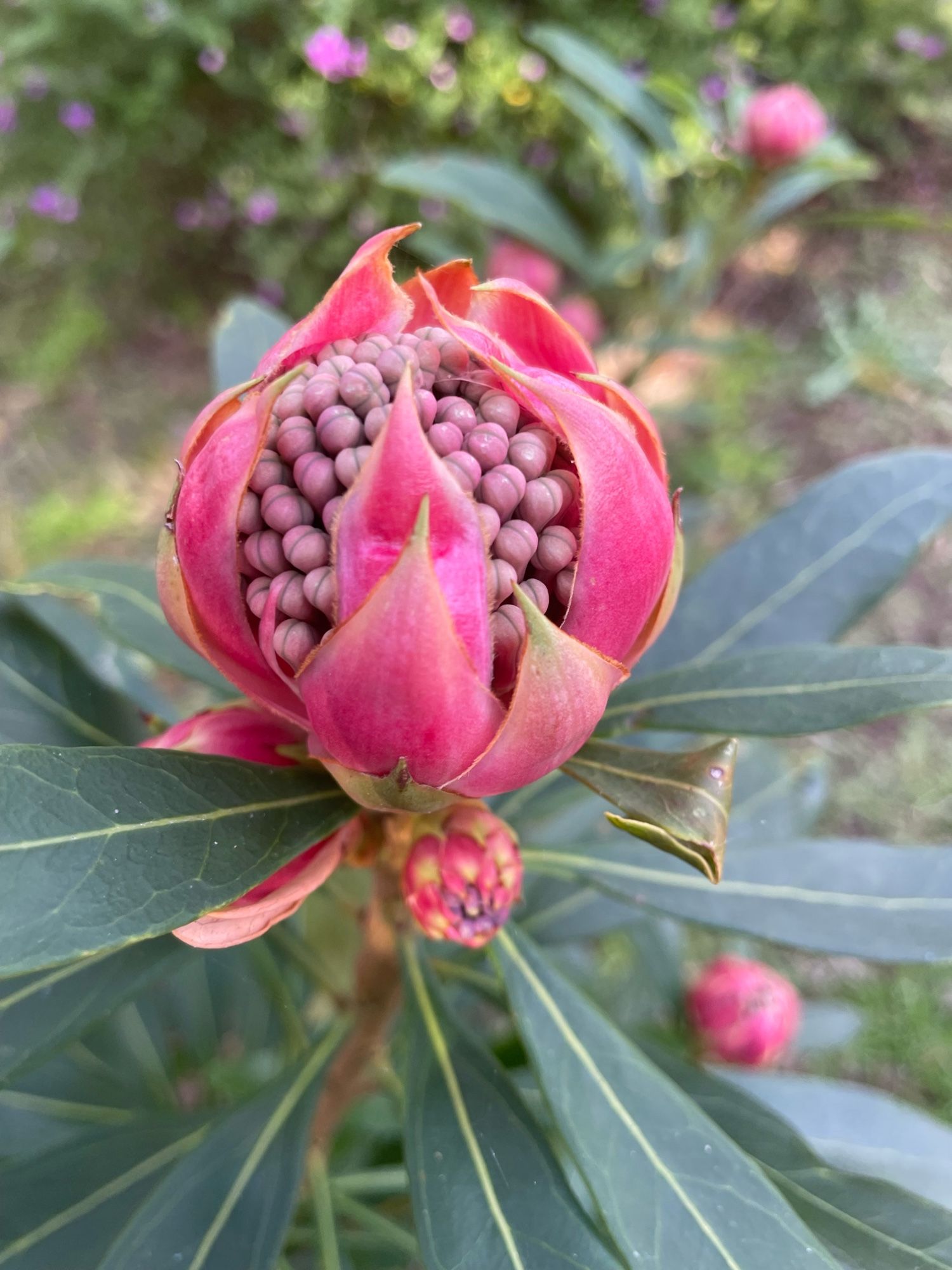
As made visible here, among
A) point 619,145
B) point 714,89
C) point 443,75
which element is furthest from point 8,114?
point 714,89

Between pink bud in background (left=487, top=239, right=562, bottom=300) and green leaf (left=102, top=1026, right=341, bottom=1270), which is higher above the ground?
pink bud in background (left=487, top=239, right=562, bottom=300)

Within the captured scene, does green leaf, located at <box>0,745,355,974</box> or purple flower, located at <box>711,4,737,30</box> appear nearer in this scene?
green leaf, located at <box>0,745,355,974</box>

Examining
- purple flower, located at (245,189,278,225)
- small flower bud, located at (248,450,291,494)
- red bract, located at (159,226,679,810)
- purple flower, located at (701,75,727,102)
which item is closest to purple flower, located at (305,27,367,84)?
purple flower, located at (245,189,278,225)

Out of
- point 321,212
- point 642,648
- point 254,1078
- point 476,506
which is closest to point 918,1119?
point 254,1078

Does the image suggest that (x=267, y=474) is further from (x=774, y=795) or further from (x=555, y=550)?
(x=774, y=795)

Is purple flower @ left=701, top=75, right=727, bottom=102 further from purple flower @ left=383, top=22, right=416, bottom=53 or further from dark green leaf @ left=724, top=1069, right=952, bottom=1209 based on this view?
dark green leaf @ left=724, top=1069, right=952, bottom=1209

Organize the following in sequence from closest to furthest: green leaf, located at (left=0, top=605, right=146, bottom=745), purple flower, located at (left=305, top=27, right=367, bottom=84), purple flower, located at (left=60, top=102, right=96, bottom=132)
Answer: green leaf, located at (left=0, top=605, right=146, bottom=745), purple flower, located at (left=305, top=27, right=367, bottom=84), purple flower, located at (left=60, top=102, right=96, bottom=132)
